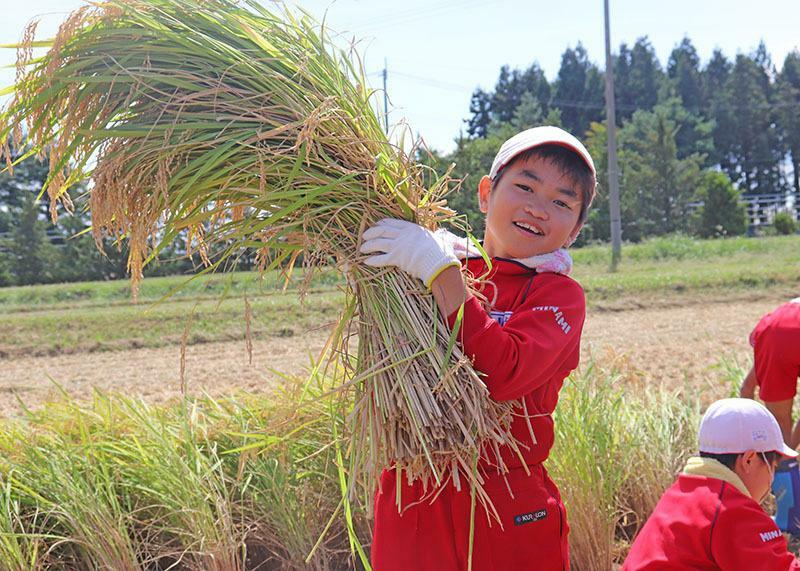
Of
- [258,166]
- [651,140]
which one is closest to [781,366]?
[258,166]

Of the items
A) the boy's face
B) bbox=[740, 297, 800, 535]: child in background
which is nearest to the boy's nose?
the boy's face

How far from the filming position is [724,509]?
221 centimetres

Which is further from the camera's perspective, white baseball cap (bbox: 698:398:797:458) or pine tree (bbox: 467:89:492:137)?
pine tree (bbox: 467:89:492:137)

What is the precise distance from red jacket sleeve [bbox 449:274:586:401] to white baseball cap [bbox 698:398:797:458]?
95 centimetres

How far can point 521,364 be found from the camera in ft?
5.20

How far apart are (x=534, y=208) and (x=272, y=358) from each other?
9009mm

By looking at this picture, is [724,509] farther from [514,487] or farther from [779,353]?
[779,353]

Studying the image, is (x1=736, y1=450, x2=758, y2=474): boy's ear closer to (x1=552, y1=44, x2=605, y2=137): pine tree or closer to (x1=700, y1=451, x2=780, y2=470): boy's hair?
(x1=700, y1=451, x2=780, y2=470): boy's hair

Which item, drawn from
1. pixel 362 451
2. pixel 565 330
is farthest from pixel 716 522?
pixel 362 451

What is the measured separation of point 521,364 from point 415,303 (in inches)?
9.4

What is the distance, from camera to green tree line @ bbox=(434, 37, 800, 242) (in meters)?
39.9

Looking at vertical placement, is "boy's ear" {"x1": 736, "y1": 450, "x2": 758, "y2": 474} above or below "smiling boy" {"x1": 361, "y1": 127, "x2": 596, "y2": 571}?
below

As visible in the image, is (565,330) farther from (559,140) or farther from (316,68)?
(316,68)

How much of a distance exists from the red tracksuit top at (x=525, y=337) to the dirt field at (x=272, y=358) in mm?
5128
